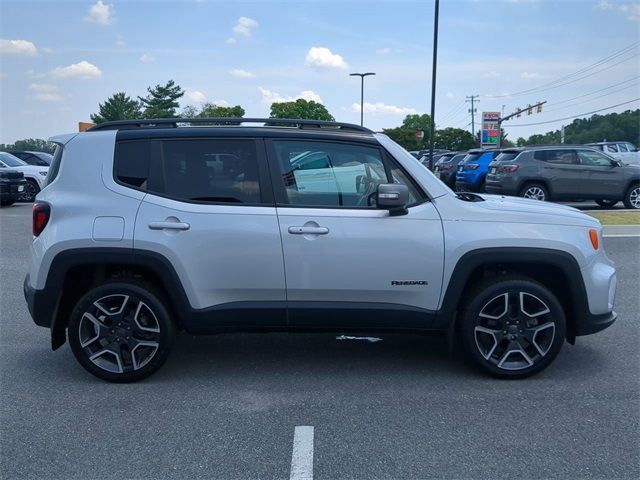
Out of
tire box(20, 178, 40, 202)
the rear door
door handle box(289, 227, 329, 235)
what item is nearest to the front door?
door handle box(289, 227, 329, 235)

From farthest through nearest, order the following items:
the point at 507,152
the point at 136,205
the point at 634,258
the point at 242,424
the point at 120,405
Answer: the point at 507,152
the point at 634,258
the point at 136,205
the point at 120,405
the point at 242,424

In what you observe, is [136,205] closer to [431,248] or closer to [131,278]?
[131,278]

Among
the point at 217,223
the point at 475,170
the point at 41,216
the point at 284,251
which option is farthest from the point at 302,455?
the point at 475,170

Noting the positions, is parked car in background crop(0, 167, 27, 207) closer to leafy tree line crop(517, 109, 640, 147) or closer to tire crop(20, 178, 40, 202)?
tire crop(20, 178, 40, 202)

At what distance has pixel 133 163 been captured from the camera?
4.49m

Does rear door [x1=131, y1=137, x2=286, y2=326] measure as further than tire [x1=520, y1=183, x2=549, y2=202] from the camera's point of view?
No

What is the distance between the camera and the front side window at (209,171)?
4418mm

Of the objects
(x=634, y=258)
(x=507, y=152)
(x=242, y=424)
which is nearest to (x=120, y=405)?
(x=242, y=424)

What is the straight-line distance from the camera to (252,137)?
4520mm

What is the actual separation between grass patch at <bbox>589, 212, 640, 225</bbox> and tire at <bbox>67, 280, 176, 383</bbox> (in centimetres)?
1140

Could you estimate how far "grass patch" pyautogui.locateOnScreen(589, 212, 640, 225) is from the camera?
13.4 meters

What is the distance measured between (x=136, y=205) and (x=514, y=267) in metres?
2.76

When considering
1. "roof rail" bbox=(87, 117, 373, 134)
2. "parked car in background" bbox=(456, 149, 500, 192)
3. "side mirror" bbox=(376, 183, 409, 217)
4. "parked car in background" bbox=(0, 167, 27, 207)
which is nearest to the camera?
"side mirror" bbox=(376, 183, 409, 217)

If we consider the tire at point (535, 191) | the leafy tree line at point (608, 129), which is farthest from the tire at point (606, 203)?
the leafy tree line at point (608, 129)
